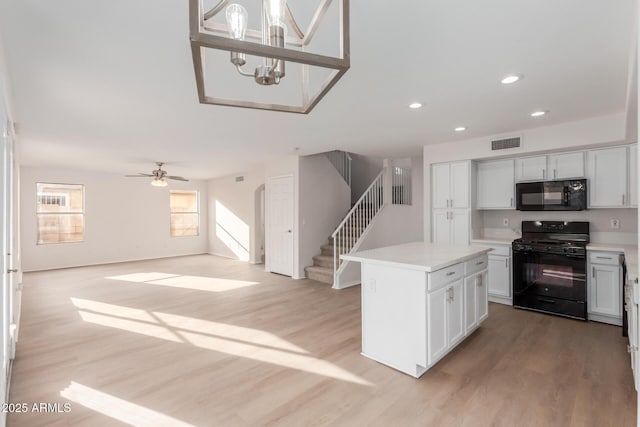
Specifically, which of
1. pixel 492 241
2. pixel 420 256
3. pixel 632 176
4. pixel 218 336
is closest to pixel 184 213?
pixel 218 336

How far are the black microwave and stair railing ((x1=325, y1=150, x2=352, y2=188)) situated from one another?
12.2ft

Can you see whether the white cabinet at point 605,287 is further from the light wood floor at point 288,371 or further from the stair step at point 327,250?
the stair step at point 327,250

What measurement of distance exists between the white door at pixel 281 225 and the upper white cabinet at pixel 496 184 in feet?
11.3

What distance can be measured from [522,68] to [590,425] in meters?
2.51

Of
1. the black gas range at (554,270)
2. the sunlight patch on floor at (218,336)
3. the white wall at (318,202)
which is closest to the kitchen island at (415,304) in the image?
the sunlight patch on floor at (218,336)

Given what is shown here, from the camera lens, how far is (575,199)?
4109 mm

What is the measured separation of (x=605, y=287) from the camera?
3.77 meters

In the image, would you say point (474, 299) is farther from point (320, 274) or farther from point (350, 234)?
point (350, 234)

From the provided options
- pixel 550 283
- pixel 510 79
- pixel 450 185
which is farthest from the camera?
pixel 450 185

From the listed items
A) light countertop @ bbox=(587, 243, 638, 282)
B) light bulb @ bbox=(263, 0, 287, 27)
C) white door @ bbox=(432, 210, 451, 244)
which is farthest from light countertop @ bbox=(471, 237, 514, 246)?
light bulb @ bbox=(263, 0, 287, 27)

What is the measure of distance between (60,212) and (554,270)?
10.0 meters

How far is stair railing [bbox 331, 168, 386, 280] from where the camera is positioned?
632 centimetres

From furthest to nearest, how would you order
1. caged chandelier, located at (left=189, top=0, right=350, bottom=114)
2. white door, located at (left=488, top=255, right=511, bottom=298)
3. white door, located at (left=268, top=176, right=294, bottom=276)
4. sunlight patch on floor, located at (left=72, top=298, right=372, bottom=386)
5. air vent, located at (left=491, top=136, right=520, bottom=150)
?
white door, located at (left=268, top=176, right=294, bottom=276) < white door, located at (left=488, top=255, right=511, bottom=298) < air vent, located at (left=491, top=136, right=520, bottom=150) < sunlight patch on floor, located at (left=72, top=298, right=372, bottom=386) < caged chandelier, located at (left=189, top=0, right=350, bottom=114)

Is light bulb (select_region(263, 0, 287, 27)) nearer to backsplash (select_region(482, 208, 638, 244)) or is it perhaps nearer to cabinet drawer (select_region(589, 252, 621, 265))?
cabinet drawer (select_region(589, 252, 621, 265))
